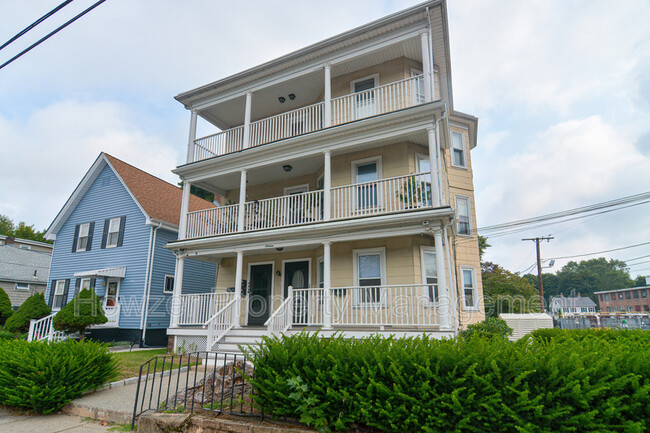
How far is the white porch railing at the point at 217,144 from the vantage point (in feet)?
44.8

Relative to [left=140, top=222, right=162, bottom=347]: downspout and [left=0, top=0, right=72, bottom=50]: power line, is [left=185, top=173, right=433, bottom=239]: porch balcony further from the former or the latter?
[left=0, top=0, right=72, bottom=50]: power line

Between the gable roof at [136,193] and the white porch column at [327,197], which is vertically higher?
the gable roof at [136,193]

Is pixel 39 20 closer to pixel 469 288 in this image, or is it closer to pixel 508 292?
pixel 469 288

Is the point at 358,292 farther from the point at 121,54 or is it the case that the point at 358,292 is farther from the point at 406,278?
the point at 121,54

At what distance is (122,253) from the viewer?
54.6 ft

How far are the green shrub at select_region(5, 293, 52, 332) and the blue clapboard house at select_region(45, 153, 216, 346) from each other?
69.2 inches

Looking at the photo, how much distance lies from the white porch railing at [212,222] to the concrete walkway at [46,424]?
7.43 meters

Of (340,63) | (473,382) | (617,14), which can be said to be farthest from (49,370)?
(617,14)

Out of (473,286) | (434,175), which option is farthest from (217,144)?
(473,286)

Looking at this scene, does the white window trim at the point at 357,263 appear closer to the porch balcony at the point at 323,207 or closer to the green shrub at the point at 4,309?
the porch balcony at the point at 323,207

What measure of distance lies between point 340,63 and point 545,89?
35.1 ft

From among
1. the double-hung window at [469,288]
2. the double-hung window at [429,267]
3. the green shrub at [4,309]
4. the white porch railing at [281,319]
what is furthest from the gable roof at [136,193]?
the double-hung window at [469,288]

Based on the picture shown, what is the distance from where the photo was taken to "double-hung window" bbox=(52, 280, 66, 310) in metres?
17.8

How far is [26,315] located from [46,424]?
11.6 m
